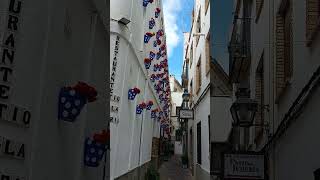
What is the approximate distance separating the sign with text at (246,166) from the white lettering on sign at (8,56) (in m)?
6.19

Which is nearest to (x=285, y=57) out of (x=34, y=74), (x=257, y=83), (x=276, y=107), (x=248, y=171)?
(x=276, y=107)

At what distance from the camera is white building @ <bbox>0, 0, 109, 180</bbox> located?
409cm

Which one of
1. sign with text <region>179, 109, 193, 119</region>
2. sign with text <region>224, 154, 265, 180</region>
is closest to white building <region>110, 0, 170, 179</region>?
sign with text <region>224, 154, 265, 180</region>

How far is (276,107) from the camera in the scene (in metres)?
9.91

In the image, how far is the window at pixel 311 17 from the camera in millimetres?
7052

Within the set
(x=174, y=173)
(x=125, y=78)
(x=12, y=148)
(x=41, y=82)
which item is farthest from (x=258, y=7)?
(x=174, y=173)

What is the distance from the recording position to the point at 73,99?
518 cm

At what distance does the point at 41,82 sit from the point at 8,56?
612 mm

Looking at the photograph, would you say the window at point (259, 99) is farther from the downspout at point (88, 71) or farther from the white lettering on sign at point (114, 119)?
the downspout at point (88, 71)

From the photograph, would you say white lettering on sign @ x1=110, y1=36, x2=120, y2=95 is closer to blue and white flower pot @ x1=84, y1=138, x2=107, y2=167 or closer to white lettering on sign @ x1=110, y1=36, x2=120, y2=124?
white lettering on sign @ x1=110, y1=36, x2=120, y2=124

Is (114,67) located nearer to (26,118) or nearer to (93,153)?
(93,153)

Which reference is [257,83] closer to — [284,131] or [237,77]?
[237,77]

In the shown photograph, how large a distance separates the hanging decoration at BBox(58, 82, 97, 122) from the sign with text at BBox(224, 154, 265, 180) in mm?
5138

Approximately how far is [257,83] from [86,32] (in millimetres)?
6654
